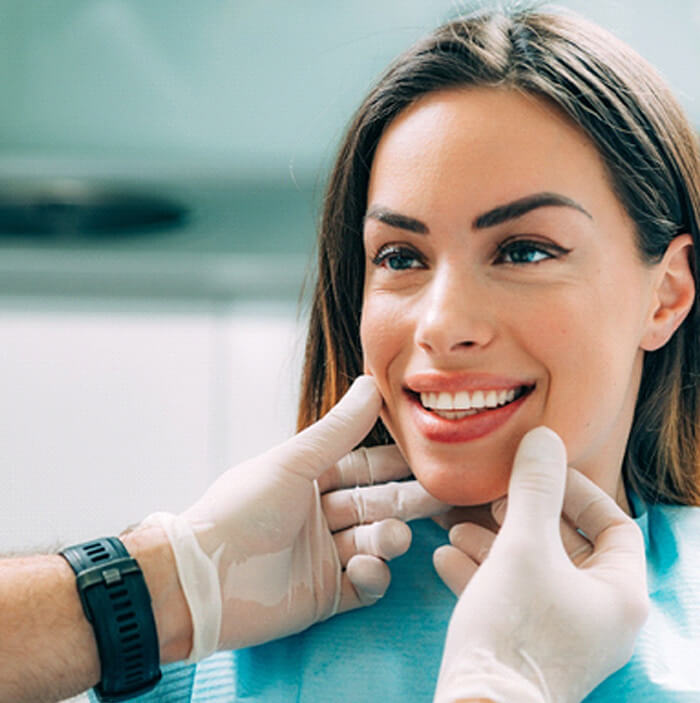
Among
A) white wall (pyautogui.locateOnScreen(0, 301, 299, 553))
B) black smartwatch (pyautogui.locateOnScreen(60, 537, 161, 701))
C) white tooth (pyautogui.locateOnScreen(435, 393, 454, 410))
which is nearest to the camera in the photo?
black smartwatch (pyautogui.locateOnScreen(60, 537, 161, 701))

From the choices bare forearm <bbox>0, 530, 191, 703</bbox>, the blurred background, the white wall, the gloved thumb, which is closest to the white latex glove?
the gloved thumb

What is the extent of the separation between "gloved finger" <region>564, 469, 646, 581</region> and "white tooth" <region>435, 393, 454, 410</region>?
7.0 inches

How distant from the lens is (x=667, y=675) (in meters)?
1.17

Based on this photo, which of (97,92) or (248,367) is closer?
(97,92)

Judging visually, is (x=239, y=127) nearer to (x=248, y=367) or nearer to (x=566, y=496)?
(x=248, y=367)

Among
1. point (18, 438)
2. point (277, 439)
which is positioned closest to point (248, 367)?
point (277, 439)

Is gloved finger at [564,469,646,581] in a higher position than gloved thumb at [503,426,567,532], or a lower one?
lower

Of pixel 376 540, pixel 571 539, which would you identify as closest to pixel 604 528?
pixel 571 539

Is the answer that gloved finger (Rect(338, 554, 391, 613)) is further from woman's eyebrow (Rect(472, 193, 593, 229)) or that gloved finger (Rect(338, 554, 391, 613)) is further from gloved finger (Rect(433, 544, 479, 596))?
woman's eyebrow (Rect(472, 193, 593, 229))

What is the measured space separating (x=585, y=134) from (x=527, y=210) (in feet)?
0.46

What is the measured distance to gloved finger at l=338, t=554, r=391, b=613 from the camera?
1.24m

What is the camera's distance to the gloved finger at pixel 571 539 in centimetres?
120

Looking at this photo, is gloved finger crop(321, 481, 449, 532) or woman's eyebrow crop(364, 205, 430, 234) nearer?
woman's eyebrow crop(364, 205, 430, 234)

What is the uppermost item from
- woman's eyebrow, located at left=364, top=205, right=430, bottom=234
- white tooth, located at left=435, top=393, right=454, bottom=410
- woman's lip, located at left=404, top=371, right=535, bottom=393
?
woman's eyebrow, located at left=364, top=205, right=430, bottom=234
